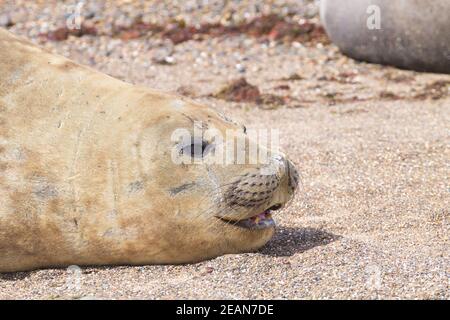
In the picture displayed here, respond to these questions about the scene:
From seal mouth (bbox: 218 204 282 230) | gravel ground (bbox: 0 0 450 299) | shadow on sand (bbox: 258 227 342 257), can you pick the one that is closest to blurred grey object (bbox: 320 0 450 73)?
gravel ground (bbox: 0 0 450 299)

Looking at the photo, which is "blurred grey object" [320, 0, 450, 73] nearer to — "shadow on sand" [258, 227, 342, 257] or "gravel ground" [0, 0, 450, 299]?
"gravel ground" [0, 0, 450, 299]

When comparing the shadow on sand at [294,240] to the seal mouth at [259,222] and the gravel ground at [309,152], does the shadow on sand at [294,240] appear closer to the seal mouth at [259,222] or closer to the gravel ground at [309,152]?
the gravel ground at [309,152]

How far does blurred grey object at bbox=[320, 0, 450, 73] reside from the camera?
9.05 metres

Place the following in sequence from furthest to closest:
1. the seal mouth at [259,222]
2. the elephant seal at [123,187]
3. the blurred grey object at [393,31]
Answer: the blurred grey object at [393,31] → the seal mouth at [259,222] → the elephant seal at [123,187]

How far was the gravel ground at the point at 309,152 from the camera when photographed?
420 centimetres

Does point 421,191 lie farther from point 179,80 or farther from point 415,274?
point 179,80

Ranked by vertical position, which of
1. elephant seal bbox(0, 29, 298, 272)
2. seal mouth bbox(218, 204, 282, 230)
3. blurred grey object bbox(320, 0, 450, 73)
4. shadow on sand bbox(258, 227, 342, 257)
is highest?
elephant seal bbox(0, 29, 298, 272)

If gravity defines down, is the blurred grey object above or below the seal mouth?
below

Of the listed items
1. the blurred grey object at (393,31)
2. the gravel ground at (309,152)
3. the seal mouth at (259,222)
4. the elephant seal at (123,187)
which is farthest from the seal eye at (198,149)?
the blurred grey object at (393,31)

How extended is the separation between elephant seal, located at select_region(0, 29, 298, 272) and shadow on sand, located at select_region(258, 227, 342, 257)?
0.17 meters

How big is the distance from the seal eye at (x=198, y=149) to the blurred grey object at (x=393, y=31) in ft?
17.1

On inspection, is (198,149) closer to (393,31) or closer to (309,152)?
(309,152)

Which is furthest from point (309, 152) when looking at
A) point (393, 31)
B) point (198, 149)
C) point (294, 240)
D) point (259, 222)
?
point (393, 31)
